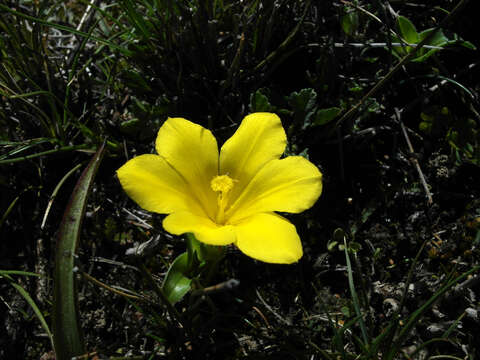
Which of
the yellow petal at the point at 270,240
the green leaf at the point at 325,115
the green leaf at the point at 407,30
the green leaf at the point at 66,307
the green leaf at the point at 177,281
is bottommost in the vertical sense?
the green leaf at the point at 177,281

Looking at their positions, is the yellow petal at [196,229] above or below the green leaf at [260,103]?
below

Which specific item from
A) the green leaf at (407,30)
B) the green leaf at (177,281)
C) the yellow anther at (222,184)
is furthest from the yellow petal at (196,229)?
the green leaf at (407,30)

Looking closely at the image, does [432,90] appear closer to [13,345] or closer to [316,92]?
[316,92]

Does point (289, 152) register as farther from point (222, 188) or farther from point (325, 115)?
point (222, 188)

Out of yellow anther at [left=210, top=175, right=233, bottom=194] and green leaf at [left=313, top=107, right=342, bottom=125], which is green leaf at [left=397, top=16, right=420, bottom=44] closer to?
green leaf at [left=313, top=107, right=342, bottom=125]

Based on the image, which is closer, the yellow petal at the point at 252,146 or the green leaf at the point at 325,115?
the yellow petal at the point at 252,146

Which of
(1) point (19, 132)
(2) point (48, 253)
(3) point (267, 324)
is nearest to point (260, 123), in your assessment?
(3) point (267, 324)

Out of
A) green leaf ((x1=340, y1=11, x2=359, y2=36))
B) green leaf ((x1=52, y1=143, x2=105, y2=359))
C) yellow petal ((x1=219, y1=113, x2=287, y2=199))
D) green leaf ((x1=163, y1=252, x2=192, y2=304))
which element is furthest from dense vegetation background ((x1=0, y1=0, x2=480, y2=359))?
green leaf ((x1=52, y1=143, x2=105, y2=359))

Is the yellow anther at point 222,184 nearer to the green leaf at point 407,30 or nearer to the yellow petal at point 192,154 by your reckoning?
the yellow petal at point 192,154
